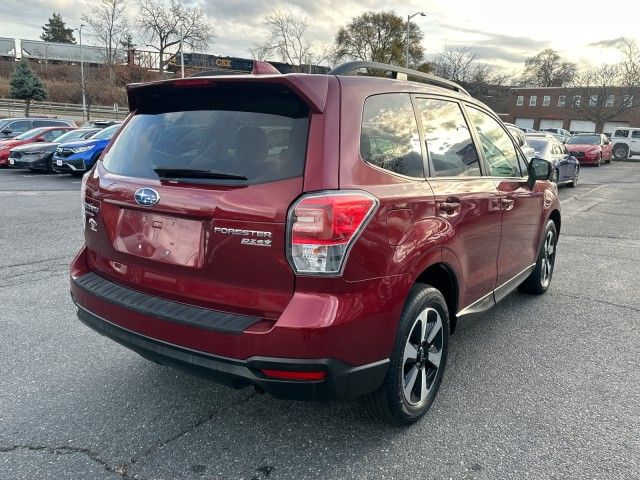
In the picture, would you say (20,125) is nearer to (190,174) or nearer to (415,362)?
(190,174)

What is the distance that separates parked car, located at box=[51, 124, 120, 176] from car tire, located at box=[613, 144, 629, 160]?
3030 cm

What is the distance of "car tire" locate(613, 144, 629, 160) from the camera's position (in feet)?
104

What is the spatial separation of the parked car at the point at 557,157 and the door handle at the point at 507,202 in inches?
412

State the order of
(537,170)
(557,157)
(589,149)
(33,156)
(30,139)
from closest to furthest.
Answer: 1. (537,170)
2. (557,157)
3. (33,156)
4. (30,139)
5. (589,149)

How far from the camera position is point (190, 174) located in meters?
2.43

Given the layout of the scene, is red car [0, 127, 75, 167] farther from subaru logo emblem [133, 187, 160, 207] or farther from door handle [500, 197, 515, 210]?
door handle [500, 197, 515, 210]

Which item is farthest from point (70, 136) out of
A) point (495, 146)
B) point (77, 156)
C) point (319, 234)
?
point (319, 234)

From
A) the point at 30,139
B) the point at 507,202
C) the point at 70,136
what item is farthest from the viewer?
the point at 30,139

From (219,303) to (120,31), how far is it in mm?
47743

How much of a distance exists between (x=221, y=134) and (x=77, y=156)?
13.4m

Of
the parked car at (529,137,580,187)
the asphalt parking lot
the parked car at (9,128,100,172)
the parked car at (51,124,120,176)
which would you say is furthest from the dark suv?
the parked car at (9,128,100,172)

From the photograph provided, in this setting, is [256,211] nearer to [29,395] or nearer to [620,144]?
[29,395]

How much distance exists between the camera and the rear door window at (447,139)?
9.62 feet

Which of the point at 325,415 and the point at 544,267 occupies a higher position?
the point at 544,267
